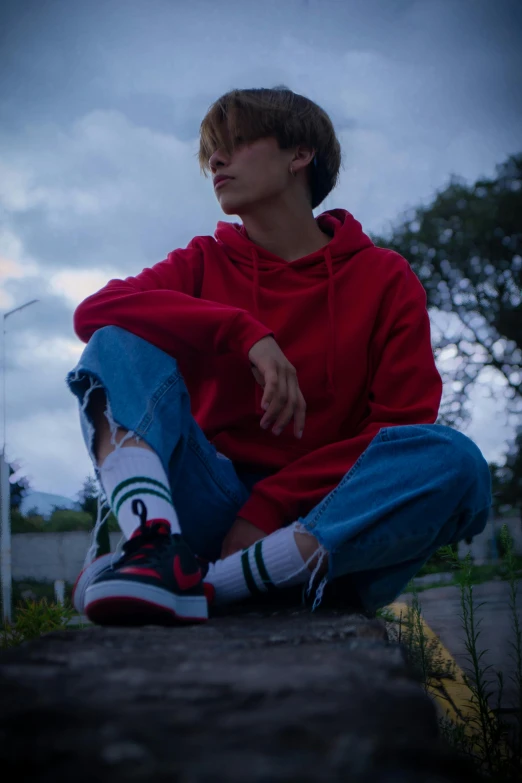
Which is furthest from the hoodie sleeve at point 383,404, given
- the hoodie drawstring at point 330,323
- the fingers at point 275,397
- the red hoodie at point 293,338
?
the fingers at point 275,397

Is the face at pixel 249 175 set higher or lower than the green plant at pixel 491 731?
higher

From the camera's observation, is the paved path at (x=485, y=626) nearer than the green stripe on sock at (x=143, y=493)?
No

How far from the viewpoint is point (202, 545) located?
6.55 ft

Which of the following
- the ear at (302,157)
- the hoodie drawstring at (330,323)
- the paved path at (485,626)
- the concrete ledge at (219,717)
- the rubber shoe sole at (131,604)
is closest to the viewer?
the concrete ledge at (219,717)

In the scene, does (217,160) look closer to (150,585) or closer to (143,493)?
(143,493)

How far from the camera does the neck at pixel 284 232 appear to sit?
244 centimetres

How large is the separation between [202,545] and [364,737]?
1473 millimetres

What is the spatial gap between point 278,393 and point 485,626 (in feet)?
8.45

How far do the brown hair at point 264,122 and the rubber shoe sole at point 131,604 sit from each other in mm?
1566

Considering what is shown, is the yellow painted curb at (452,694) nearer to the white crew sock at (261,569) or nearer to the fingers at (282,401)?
the white crew sock at (261,569)

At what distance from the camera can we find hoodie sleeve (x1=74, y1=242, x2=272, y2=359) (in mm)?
1786

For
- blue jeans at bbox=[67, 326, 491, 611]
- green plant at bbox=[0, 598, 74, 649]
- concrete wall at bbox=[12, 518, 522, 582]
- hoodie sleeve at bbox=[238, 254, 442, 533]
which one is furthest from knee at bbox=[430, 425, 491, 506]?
concrete wall at bbox=[12, 518, 522, 582]

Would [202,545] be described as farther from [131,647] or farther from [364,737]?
[364,737]

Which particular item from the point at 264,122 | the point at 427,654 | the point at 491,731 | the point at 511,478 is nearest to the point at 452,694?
the point at 427,654
